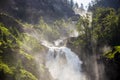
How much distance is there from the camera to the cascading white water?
265 feet

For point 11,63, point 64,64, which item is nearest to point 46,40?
point 64,64

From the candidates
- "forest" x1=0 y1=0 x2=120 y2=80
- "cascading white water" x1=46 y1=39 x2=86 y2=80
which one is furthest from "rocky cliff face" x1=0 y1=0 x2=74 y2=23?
"cascading white water" x1=46 y1=39 x2=86 y2=80

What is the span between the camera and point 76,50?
9300 centimetres

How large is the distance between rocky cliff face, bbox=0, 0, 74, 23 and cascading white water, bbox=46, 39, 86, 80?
48720 millimetres

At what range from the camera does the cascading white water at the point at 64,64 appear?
3179 inches

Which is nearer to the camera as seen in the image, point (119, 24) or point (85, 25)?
point (119, 24)

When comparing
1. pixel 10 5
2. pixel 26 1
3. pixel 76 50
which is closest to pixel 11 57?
pixel 76 50

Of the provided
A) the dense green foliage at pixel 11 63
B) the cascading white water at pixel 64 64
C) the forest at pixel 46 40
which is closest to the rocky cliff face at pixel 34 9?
the forest at pixel 46 40

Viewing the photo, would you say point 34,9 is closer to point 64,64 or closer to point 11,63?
point 64,64

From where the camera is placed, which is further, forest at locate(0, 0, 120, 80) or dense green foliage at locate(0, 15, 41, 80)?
forest at locate(0, 0, 120, 80)

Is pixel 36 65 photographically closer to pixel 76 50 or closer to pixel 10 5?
pixel 76 50

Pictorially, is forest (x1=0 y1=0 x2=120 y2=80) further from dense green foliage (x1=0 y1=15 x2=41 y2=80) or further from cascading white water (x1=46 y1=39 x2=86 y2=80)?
cascading white water (x1=46 y1=39 x2=86 y2=80)

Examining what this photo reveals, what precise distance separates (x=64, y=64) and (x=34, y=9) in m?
71.9

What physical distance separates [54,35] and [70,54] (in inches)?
1525
